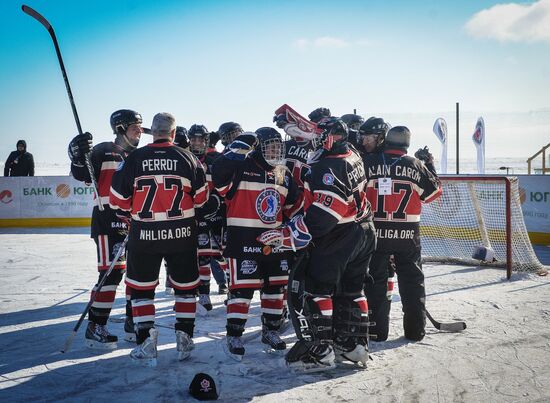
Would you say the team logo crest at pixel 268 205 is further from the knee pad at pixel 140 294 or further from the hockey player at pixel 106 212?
the hockey player at pixel 106 212

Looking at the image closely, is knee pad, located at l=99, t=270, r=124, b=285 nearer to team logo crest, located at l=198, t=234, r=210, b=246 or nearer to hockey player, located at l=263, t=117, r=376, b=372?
team logo crest, located at l=198, t=234, r=210, b=246

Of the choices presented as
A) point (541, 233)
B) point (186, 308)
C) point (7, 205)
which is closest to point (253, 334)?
point (186, 308)

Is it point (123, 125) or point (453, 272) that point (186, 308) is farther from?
point (453, 272)

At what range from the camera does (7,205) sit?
46.2 ft

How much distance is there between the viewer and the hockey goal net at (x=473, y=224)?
7.68 m

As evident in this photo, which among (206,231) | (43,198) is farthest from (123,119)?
(43,198)

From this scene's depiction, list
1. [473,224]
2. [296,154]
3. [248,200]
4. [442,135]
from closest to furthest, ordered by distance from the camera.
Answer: [248,200] → [296,154] → [473,224] → [442,135]

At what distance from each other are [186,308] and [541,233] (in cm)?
866

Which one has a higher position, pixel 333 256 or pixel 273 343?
pixel 333 256

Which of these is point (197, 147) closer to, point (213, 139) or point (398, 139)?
point (213, 139)

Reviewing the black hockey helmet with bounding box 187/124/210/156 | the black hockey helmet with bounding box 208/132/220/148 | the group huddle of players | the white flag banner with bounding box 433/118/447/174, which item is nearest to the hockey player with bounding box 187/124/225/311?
the black hockey helmet with bounding box 187/124/210/156

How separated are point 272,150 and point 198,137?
2176 millimetres

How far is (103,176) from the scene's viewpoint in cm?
459

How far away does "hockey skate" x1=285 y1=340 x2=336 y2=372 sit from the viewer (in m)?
3.75
